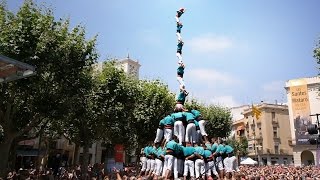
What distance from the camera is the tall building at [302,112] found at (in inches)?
2461

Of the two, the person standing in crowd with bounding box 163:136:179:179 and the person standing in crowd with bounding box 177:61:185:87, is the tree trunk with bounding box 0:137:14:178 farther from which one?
the person standing in crowd with bounding box 177:61:185:87

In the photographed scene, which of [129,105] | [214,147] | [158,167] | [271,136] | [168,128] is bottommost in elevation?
[158,167]

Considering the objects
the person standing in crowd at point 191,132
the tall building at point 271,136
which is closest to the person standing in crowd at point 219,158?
the person standing in crowd at point 191,132

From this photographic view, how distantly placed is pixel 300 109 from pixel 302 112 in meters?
0.70

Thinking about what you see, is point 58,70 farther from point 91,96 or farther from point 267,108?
point 267,108

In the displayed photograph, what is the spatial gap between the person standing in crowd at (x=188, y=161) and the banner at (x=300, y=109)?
53.4 meters

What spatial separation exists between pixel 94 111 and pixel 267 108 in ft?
191

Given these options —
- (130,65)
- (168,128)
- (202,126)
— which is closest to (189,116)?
(202,126)

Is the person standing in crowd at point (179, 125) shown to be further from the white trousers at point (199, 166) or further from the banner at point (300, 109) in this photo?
the banner at point (300, 109)

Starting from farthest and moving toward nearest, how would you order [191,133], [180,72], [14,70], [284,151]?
[284,151]
[180,72]
[191,133]
[14,70]

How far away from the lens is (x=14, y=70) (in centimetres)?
923

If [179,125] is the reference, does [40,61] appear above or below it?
above

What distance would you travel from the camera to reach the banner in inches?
2456

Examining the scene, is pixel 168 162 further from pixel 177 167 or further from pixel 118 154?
pixel 118 154
